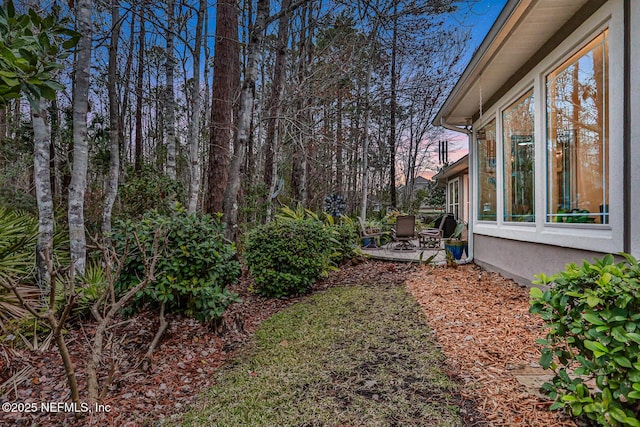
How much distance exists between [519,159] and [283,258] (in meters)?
3.82

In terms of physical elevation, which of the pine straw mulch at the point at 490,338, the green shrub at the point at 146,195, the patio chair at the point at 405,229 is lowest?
the pine straw mulch at the point at 490,338

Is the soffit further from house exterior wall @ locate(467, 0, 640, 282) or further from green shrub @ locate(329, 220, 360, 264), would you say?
green shrub @ locate(329, 220, 360, 264)

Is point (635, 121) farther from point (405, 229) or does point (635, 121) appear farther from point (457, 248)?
point (405, 229)

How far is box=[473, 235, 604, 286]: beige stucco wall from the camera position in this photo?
3.62m

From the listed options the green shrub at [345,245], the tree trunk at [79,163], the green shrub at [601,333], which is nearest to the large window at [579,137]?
the green shrub at [601,333]

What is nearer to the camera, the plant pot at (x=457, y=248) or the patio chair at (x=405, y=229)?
the plant pot at (x=457, y=248)

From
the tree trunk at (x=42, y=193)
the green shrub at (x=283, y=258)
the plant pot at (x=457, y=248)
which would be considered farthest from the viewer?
the plant pot at (x=457, y=248)

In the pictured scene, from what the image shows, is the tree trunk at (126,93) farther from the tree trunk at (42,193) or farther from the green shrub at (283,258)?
the green shrub at (283,258)

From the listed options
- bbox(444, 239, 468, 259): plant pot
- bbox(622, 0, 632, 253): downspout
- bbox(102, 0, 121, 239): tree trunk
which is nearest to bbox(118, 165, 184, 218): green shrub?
bbox(102, 0, 121, 239): tree trunk

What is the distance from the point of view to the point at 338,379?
2617 mm

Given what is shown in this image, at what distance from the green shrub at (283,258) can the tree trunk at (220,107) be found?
154 cm

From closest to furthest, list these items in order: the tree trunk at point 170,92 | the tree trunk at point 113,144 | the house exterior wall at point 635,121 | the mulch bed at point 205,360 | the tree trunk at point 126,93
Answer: the mulch bed at point 205,360 < the house exterior wall at point 635,121 < the tree trunk at point 170,92 < the tree trunk at point 113,144 < the tree trunk at point 126,93

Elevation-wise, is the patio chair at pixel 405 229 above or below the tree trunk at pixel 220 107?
below

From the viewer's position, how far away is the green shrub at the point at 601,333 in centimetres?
153
